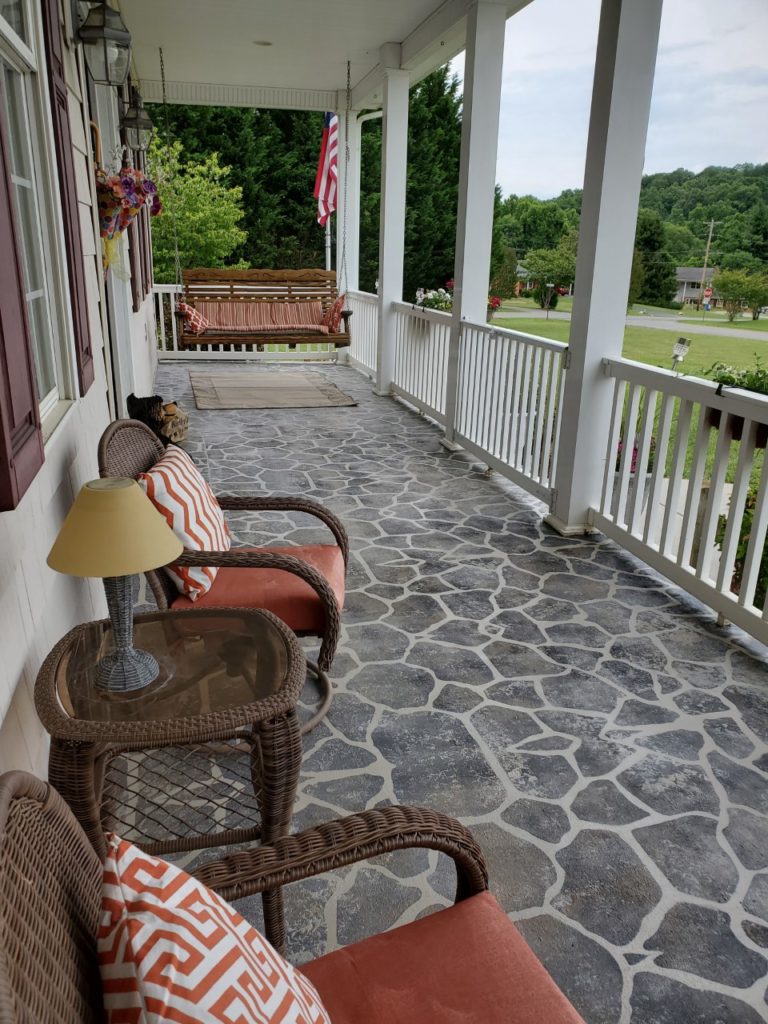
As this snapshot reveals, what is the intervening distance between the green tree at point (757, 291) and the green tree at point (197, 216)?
11.0 m

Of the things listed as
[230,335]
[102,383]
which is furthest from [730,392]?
[230,335]

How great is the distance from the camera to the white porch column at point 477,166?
5227mm

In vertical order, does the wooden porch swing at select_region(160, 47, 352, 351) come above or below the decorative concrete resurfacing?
above

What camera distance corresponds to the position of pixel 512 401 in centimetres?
507

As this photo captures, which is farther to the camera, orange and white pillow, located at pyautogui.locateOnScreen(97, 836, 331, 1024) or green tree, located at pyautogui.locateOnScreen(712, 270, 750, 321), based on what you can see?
green tree, located at pyautogui.locateOnScreen(712, 270, 750, 321)

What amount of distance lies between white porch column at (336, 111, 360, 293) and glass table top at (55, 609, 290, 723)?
8.25 m

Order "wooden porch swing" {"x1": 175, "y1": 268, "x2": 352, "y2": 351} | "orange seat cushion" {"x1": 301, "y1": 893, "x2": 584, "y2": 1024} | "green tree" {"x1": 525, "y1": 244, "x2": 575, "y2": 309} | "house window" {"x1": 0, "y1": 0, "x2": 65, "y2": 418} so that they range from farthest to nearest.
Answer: "wooden porch swing" {"x1": 175, "y1": 268, "x2": 352, "y2": 351} < "green tree" {"x1": 525, "y1": 244, "x2": 575, "y2": 309} < "house window" {"x1": 0, "y1": 0, "x2": 65, "y2": 418} < "orange seat cushion" {"x1": 301, "y1": 893, "x2": 584, "y2": 1024}

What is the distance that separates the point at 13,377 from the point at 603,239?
3121 millimetres

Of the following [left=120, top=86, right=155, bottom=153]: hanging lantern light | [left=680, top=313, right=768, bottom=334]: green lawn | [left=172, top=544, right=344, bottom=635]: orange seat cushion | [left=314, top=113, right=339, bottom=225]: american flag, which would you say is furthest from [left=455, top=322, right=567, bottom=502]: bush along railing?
[left=314, top=113, right=339, bottom=225]: american flag

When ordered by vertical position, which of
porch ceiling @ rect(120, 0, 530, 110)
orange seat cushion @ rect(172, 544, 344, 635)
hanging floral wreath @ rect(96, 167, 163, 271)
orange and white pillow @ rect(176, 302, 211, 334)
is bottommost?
orange seat cushion @ rect(172, 544, 344, 635)

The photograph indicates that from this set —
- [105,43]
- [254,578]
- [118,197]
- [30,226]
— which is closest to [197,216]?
[118,197]

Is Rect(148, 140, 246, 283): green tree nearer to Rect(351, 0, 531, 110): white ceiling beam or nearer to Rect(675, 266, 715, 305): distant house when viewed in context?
Rect(351, 0, 531, 110): white ceiling beam

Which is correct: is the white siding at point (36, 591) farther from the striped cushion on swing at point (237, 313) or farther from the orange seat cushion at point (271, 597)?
the striped cushion on swing at point (237, 313)

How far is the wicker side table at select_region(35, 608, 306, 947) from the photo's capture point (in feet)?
4.99
